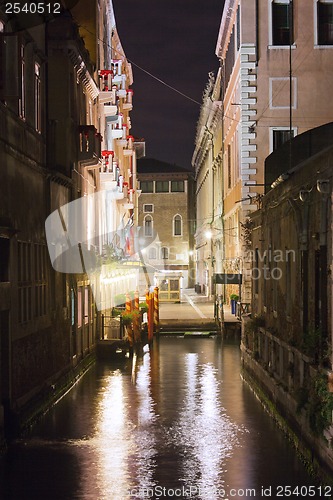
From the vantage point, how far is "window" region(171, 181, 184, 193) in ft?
285

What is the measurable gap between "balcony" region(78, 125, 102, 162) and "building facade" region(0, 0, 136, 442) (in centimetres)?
3

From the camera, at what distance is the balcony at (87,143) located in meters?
25.4

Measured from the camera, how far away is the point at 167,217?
85.8 meters

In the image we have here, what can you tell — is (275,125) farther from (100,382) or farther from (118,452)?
(118,452)

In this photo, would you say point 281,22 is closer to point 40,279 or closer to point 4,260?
point 40,279

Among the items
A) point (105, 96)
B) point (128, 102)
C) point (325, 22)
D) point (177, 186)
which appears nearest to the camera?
point (105, 96)

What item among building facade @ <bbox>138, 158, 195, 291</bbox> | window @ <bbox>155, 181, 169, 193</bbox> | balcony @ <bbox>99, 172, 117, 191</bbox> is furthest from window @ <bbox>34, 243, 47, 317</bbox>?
window @ <bbox>155, 181, 169, 193</bbox>

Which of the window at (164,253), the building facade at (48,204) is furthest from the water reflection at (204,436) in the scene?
the window at (164,253)

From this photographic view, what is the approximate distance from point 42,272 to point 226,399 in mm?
5053

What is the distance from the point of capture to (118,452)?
580 inches

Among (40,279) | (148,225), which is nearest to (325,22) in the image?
(40,279)

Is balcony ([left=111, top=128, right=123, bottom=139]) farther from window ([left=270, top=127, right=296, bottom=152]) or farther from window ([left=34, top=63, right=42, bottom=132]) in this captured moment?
window ([left=34, top=63, right=42, bottom=132])

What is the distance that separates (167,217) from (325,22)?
51.0m

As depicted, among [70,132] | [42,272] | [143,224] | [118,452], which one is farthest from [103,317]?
[143,224]
